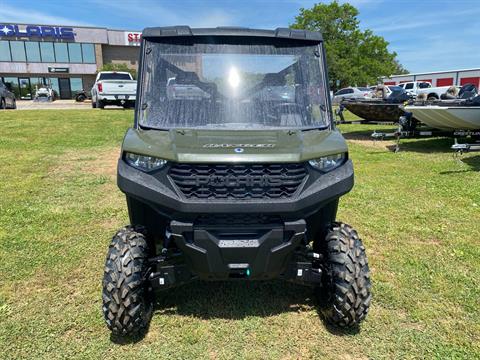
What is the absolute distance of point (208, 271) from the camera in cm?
257

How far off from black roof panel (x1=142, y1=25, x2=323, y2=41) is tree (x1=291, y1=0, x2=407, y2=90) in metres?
44.5

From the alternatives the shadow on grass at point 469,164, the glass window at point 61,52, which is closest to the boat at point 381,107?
the shadow on grass at point 469,164

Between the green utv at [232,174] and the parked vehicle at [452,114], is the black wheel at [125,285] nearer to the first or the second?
the green utv at [232,174]

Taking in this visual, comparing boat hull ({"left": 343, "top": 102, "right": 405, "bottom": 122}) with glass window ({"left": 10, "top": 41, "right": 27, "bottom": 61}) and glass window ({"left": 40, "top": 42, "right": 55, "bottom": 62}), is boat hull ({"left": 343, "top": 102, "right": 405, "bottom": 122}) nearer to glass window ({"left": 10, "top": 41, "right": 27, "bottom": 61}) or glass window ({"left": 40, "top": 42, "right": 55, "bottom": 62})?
glass window ({"left": 40, "top": 42, "right": 55, "bottom": 62})

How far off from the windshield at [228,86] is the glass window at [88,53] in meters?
54.9

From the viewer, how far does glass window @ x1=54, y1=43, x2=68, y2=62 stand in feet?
167

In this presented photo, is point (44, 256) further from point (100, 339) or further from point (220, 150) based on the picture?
point (220, 150)

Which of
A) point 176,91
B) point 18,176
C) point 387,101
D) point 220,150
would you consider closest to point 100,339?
point 220,150

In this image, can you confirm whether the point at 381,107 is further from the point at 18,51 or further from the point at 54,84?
the point at 18,51

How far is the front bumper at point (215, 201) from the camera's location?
241 cm

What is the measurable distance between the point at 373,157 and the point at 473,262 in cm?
532

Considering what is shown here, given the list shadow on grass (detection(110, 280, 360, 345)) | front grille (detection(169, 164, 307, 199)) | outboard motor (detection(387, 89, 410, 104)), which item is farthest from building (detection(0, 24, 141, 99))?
front grille (detection(169, 164, 307, 199))

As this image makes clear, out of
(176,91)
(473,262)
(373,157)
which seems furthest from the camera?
(373,157)

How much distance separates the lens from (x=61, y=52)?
168 feet
